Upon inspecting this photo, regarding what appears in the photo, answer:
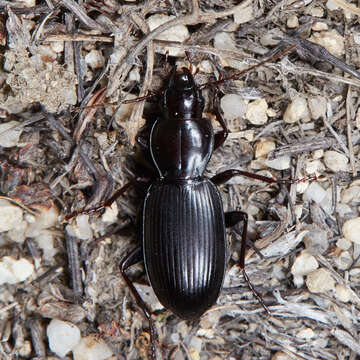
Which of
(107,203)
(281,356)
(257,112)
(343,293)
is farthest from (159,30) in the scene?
(281,356)

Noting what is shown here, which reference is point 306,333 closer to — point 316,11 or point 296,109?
point 296,109

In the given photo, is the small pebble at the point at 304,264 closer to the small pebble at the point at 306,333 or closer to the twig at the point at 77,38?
the small pebble at the point at 306,333

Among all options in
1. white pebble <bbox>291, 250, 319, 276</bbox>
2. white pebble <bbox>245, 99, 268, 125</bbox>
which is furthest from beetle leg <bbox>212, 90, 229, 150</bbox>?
white pebble <bbox>291, 250, 319, 276</bbox>

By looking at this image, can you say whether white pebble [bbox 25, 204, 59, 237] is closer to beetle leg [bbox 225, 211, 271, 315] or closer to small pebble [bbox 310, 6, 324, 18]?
beetle leg [bbox 225, 211, 271, 315]

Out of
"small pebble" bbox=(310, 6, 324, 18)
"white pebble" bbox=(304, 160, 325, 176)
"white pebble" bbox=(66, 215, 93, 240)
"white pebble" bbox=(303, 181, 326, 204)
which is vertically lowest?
"white pebble" bbox=(66, 215, 93, 240)

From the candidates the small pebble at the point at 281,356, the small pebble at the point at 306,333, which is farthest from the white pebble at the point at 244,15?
the small pebble at the point at 281,356

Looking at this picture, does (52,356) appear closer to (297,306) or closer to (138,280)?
(138,280)
